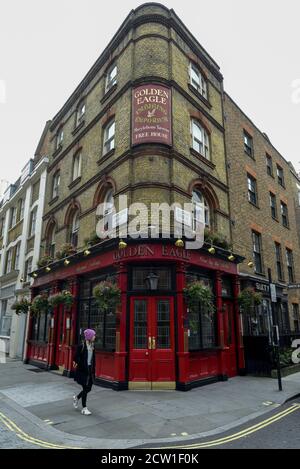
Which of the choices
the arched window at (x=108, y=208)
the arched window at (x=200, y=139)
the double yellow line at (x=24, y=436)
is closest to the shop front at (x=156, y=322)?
the arched window at (x=108, y=208)

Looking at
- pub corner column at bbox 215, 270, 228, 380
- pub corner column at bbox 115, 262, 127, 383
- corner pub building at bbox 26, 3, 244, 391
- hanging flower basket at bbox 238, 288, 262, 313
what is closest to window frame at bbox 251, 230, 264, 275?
corner pub building at bbox 26, 3, 244, 391

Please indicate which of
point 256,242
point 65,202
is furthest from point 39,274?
point 256,242

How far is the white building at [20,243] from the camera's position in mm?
18875

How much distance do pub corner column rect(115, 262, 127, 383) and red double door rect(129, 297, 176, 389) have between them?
0.75ft

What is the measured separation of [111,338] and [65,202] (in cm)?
824

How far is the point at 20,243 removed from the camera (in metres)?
21.5

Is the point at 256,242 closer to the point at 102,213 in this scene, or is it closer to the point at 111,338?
the point at 102,213

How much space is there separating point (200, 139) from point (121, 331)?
886 centimetres

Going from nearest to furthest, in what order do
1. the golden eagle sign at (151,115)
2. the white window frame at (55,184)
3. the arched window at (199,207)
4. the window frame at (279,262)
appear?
the golden eagle sign at (151,115), the arched window at (199,207), the window frame at (279,262), the white window frame at (55,184)

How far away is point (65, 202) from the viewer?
53.1 feet

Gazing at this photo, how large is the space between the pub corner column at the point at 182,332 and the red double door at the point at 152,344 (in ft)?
0.68

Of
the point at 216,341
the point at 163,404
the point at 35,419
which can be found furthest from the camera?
the point at 216,341

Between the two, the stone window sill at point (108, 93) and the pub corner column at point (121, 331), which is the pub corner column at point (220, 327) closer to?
the pub corner column at point (121, 331)

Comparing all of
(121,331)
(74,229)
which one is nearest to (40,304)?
(74,229)
